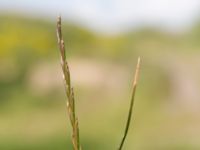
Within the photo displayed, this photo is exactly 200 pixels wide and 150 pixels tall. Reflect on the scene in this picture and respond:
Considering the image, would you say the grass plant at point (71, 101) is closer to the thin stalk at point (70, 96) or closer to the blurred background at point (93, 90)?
the thin stalk at point (70, 96)

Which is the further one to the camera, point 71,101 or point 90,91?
point 90,91

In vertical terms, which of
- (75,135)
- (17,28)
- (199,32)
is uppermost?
(75,135)

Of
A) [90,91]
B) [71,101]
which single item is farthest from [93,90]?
[71,101]

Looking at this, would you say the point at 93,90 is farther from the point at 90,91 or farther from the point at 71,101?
the point at 71,101

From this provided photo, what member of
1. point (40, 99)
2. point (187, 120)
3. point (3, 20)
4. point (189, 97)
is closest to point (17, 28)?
point (3, 20)

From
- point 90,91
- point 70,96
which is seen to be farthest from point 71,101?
point 90,91

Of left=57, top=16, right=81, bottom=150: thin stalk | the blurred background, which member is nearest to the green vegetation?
the blurred background

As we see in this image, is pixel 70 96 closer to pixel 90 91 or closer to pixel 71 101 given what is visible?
pixel 71 101

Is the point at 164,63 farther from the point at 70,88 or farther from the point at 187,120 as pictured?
the point at 70,88

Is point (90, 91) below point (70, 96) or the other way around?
below

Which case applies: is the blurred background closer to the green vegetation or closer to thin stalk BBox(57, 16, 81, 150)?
the green vegetation

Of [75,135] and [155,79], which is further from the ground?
[75,135]
